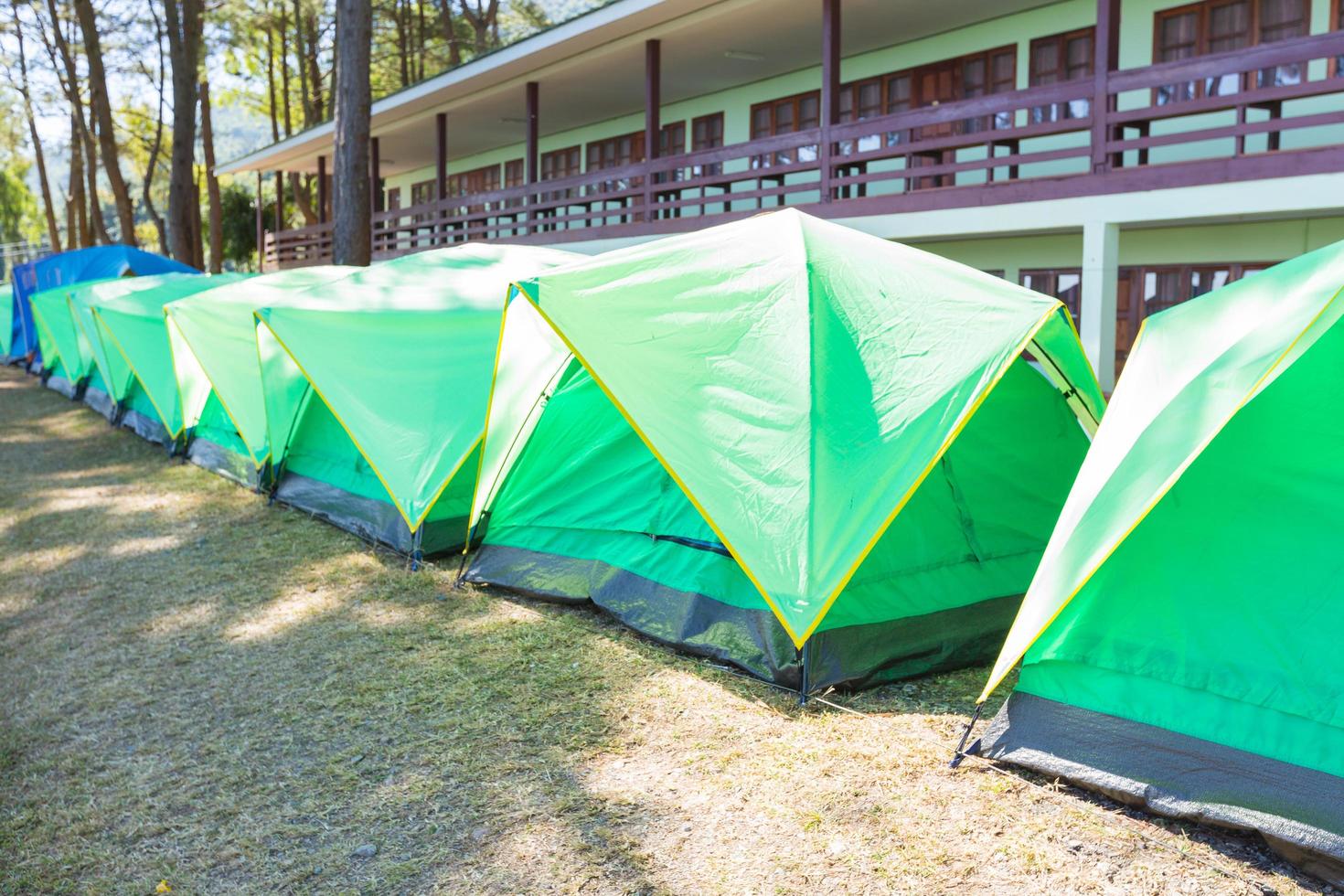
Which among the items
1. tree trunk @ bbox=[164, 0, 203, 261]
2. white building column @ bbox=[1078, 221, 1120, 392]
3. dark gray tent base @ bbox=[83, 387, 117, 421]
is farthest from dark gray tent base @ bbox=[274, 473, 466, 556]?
tree trunk @ bbox=[164, 0, 203, 261]

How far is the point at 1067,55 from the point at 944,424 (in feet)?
27.3

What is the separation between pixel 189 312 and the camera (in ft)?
33.6

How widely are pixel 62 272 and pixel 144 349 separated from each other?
10.4m

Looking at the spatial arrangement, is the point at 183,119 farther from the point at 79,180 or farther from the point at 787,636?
the point at 787,636

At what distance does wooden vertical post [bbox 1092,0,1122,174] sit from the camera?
918 centimetres

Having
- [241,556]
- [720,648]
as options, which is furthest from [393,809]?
[241,556]

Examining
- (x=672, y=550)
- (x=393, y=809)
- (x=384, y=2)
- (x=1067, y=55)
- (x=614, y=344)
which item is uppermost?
(x=384, y=2)

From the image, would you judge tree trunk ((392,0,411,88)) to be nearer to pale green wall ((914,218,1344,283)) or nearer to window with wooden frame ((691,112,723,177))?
window with wooden frame ((691,112,723,177))

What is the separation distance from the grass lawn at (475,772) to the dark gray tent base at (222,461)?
10.1 ft

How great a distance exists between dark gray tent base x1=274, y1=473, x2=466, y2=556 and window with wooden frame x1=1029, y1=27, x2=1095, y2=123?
7737mm

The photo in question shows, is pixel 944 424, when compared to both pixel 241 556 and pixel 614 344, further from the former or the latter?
pixel 241 556

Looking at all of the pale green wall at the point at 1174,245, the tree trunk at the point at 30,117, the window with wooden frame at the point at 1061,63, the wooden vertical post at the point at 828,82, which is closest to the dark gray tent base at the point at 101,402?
the wooden vertical post at the point at 828,82

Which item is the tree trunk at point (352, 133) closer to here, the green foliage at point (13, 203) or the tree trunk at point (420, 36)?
the tree trunk at point (420, 36)

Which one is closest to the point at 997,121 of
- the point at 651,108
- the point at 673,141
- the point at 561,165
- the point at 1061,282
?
the point at 1061,282
